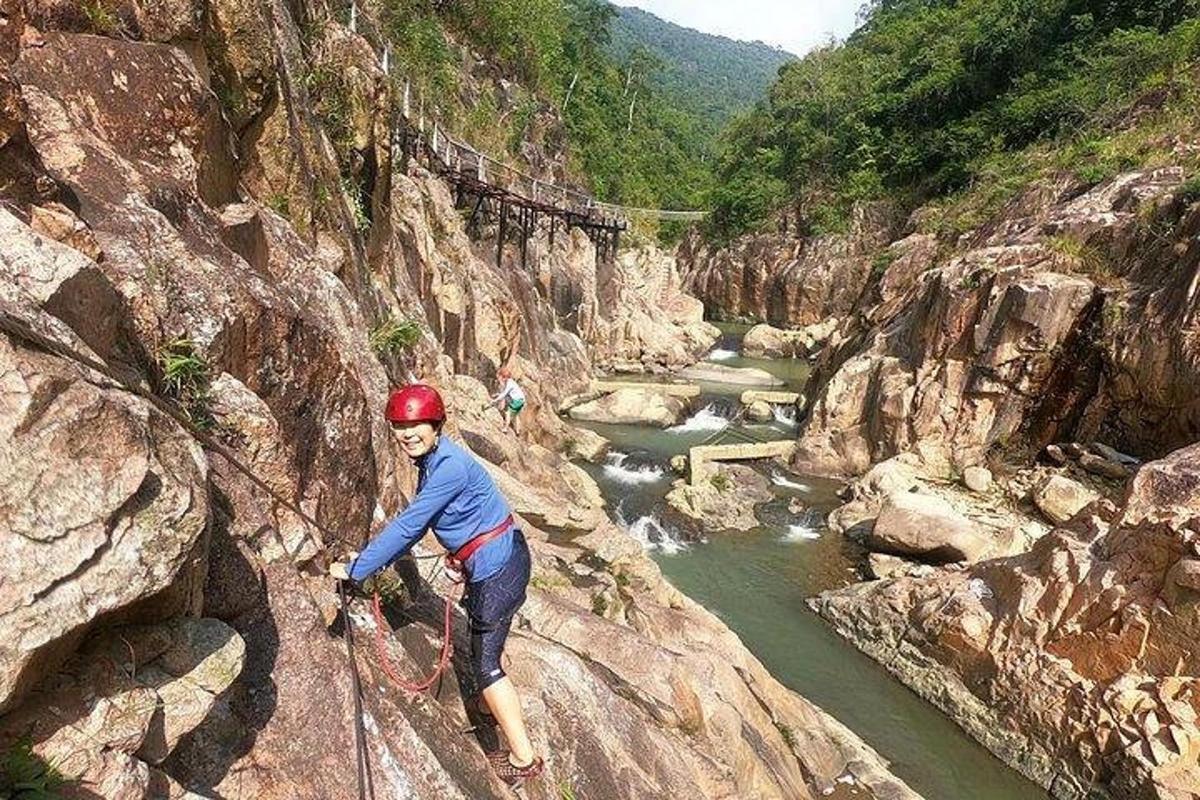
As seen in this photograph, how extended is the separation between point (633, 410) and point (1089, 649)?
17643mm

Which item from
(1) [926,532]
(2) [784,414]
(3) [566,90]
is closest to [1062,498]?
(1) [926,532]

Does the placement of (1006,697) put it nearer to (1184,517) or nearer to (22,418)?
(1184,517)

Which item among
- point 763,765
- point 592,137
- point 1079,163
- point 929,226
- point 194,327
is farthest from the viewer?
point 592,137

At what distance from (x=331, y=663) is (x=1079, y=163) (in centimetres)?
2810

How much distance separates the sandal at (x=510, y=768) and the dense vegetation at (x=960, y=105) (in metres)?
25.3

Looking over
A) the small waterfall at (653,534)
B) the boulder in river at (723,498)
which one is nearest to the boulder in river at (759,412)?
the boulder in river at (723,498)

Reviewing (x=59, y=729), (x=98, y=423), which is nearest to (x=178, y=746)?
(x=59, y=729)

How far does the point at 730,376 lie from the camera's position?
1331 inches

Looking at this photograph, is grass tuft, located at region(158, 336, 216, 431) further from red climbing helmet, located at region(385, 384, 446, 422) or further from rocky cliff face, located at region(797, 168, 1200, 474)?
rocky cliff face, located at region(797, 168, 1200, 474)

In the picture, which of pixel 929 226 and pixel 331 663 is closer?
pixel 331 663

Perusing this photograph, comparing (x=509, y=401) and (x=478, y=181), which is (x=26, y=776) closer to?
(x=509, y=401)

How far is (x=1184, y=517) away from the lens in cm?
878

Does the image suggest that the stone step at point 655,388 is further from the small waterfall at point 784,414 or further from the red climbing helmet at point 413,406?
the red climbing helmet at point 413,406

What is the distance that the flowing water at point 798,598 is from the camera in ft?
32.2
